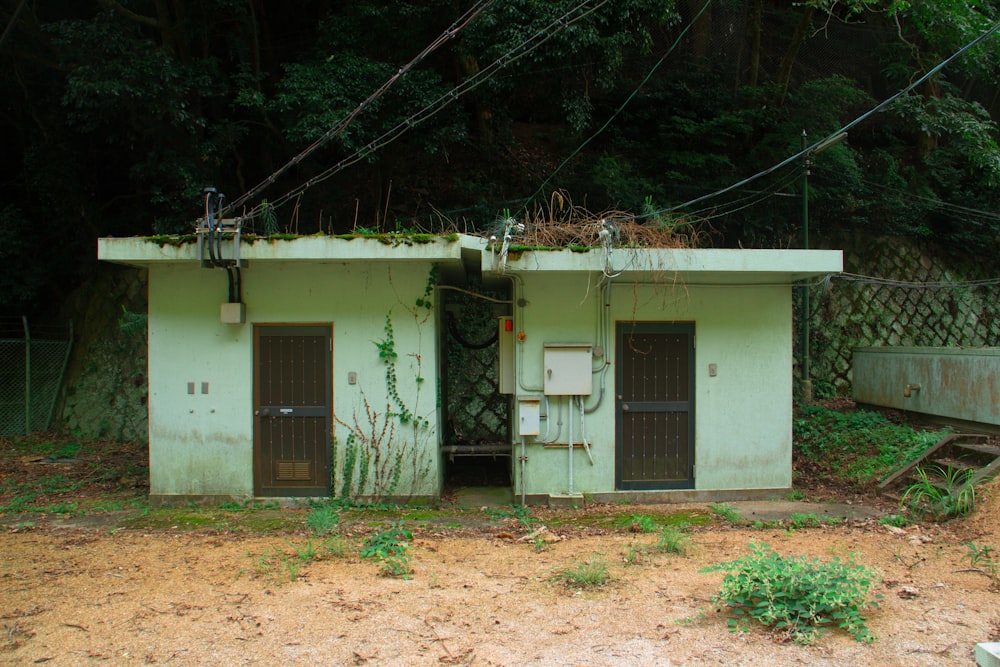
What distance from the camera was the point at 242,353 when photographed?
685cm

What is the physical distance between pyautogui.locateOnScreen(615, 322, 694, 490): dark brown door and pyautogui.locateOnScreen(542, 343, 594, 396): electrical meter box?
433 millimetres

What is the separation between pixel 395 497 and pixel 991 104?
16.8 meters

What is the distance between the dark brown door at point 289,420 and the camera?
6.87 meters

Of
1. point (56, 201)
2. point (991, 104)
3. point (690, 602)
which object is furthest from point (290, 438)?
point (991, 104)

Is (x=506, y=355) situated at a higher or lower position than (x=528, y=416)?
higher

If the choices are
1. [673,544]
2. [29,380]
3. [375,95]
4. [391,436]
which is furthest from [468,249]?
[29,380]

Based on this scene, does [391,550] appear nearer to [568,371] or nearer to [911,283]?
[568,371]

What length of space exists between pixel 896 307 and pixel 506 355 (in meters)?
9.46

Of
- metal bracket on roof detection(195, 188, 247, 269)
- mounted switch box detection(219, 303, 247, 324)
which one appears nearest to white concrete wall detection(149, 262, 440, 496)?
mounted switch box detection(219, 303, 247, 324)

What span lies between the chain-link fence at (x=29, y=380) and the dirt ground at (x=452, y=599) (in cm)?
618

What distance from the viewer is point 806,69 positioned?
1455 centimetres

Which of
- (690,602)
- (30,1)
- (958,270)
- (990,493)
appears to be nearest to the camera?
(690,602)

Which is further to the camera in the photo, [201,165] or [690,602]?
[201,165]

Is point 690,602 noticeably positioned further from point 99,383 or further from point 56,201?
point 56,201
